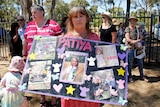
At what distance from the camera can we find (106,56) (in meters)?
2.70

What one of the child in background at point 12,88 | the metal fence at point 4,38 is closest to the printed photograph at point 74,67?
the child in background at point 12,88

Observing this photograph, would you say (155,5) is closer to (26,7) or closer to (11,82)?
(26,7)

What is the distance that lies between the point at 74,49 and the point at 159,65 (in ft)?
20.4

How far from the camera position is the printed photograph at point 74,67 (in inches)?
103

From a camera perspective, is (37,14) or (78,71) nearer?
(78,71)

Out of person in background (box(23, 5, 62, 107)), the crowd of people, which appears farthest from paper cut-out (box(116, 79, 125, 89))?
person in background (box(23, 5, 62, 107))

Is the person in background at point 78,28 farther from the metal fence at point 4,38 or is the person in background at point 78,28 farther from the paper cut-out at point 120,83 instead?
the metal fence at point 4,38

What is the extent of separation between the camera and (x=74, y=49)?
2.69 metres

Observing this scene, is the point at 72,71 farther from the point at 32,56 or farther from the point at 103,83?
the point at 32,56

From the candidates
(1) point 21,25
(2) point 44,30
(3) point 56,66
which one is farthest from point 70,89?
(1) point 21,25

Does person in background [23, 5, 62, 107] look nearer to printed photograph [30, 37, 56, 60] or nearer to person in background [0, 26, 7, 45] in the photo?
printed photograph [30, 37, 56, 60]

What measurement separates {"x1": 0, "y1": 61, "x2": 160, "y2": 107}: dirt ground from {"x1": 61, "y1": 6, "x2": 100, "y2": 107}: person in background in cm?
251

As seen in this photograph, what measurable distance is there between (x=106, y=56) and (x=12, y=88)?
1.19m

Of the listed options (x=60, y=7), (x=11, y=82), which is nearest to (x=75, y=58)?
(x=11, y=82)
